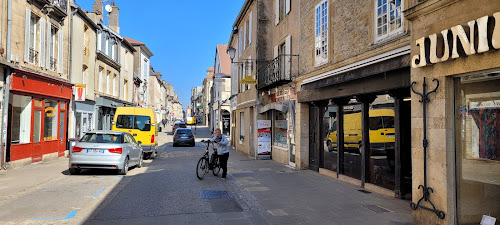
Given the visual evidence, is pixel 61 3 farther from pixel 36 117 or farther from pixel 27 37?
pixel 36 117

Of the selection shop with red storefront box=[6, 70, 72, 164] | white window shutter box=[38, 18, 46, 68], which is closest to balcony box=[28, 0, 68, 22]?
white window shutter box=[38, 18, 46, 68]

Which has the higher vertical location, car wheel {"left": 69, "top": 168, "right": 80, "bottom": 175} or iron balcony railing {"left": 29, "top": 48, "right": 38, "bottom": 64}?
iron balcony railing {"left": 29, "top": 48, "right": 38, "bottom": 64}

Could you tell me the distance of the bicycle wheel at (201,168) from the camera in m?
10.2

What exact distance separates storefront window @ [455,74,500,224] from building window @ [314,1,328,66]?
19.5ft

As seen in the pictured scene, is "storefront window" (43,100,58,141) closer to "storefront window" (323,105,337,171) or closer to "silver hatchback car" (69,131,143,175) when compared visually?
"silver hatchback car" (69,131,143,175)

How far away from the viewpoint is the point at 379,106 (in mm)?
8664

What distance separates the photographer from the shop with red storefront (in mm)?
12648

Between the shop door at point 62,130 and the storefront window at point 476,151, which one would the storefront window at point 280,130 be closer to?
the storefront window at point 476,151

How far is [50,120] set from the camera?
1584 cm

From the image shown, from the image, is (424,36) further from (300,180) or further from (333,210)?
(300,180)

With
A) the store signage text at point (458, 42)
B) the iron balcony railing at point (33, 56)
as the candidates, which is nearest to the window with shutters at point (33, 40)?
the iron balcony railing at point (33, 56)

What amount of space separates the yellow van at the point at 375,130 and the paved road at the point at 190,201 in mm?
1242

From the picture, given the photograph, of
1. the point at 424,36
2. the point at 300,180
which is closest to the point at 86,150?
the point at 300,180

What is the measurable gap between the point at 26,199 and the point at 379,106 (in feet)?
27.5
